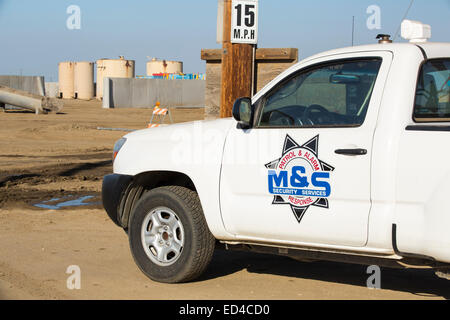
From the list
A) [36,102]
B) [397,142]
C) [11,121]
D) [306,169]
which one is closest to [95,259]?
[306,169]

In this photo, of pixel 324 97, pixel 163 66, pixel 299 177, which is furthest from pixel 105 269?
pixel 163 66

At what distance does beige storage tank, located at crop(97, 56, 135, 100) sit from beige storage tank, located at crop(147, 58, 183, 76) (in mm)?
5057

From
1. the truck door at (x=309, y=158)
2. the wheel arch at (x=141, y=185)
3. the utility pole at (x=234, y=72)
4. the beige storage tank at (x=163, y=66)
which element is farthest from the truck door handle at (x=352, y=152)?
the beige storage tank at (x=163, y=66)

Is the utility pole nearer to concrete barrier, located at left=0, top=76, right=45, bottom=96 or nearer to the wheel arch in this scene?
the wheel arch

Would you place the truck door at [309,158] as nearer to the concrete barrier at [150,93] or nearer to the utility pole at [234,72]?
the utility pole at [234,72]

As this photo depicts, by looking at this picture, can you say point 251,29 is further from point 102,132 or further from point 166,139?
point 102,132

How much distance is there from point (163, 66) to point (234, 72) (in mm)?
60961

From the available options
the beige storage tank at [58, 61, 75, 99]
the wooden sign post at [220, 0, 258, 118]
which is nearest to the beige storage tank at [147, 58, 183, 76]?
the beige storage tank at [58, 61, 75, 99]

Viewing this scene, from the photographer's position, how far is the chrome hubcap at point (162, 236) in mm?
6098

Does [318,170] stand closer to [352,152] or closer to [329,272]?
[352,152]

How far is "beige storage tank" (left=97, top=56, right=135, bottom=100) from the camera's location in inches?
2520

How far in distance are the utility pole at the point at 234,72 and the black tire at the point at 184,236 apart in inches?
159

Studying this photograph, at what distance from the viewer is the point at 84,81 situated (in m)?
66.0
